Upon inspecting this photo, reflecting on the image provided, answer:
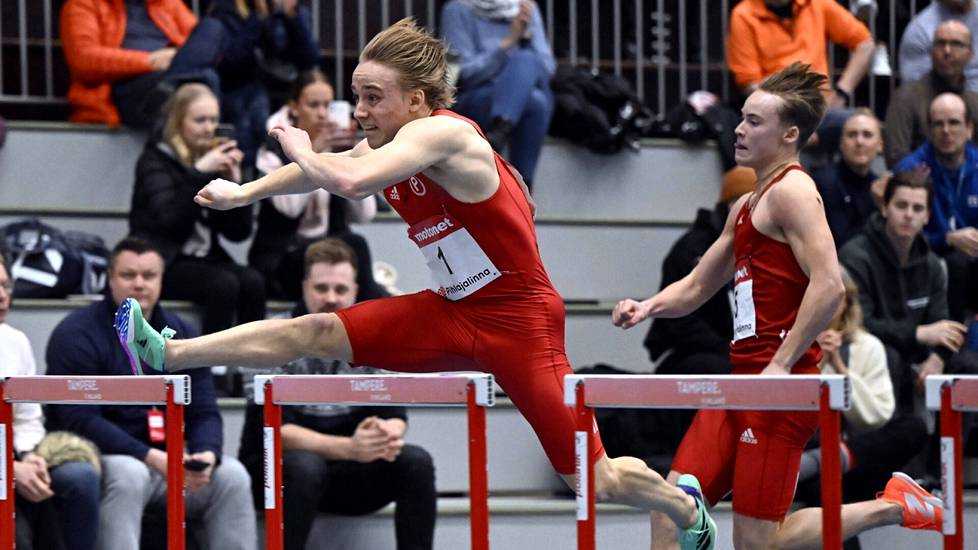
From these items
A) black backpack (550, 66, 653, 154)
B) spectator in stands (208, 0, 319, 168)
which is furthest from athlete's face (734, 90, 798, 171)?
black backpack (550, 66, 653, 154)

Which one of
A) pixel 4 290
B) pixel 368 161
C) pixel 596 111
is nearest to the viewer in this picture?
pixel 368 161

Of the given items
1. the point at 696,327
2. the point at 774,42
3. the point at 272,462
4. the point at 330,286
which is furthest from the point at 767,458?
the point at 774,42

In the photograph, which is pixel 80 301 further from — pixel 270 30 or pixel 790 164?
pixel 790 164

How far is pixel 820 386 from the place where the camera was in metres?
3.93

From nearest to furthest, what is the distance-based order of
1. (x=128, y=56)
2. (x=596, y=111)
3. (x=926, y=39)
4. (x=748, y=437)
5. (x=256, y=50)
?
1. (x=748, y=437)
2. (x=128, y=56)
3. (x=256, y=50)
4. (x=596, y=111)
5. (x=926, y=39)

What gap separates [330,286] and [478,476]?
2.46m

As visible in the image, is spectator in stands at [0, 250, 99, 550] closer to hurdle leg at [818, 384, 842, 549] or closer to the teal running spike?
the teal running spike

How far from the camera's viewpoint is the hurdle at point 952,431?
12.9ft

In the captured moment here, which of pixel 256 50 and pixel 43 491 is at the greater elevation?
pixel 256 50

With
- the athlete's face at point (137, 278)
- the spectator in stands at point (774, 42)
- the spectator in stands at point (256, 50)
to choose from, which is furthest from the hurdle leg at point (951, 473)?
the spectator in stands at point (774, 42)

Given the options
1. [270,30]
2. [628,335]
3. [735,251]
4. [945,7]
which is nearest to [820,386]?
[735,251]

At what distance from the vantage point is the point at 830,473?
12.8 ft

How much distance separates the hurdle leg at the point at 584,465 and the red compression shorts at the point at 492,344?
0.41 metres

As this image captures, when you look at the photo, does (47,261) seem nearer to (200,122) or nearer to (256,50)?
(200,122)
